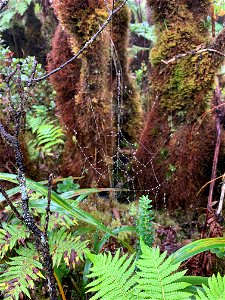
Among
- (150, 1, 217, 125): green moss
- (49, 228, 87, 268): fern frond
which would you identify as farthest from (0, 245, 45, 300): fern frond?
(150, 1, 217, 125): green moss

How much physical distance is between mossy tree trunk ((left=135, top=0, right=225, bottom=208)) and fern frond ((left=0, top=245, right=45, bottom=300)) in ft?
4.21

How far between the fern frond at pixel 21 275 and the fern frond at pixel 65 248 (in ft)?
0.33

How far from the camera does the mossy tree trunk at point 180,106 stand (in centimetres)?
246

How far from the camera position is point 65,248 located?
1.71 m

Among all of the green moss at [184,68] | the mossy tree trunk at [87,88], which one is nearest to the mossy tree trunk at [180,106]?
the green moss at [184,68]

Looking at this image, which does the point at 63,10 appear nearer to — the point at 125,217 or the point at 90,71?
the point at 90,71

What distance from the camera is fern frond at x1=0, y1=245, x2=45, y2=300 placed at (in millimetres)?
1508

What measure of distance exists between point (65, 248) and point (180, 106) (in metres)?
1.45

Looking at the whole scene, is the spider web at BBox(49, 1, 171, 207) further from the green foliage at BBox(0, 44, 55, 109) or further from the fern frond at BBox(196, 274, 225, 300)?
the fern frond at BBox(196, 274, 225, 300)

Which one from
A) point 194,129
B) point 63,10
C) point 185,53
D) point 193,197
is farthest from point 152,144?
point 63,10

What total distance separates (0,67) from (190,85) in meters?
2.02

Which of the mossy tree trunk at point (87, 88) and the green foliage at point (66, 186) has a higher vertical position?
the mossy tree trunk at point (87, 88)

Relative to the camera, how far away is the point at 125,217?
2.61 m

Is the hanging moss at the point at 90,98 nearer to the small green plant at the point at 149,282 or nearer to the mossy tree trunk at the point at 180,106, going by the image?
the mossy tree trunk at the point at 180,106
